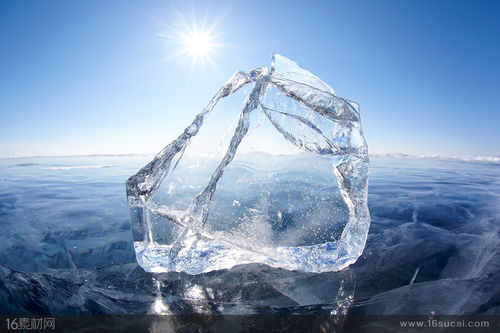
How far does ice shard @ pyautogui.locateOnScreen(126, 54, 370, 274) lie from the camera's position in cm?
271

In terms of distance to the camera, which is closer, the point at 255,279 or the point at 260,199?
the point at 255,279

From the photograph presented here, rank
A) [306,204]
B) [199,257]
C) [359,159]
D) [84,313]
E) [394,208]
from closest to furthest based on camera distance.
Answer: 1. [84,313]
2. [199,257]
3. [359,159]
4. [306,204]
5. [394,208]

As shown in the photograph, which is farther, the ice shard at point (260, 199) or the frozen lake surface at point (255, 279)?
the ice shard at point (260, 199)

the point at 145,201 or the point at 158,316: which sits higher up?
the point at 145,201

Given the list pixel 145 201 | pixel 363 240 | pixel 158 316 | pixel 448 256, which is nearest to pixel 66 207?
pixel 145 201

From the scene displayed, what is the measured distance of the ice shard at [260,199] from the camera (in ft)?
8.88

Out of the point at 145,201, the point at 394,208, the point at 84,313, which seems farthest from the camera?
the point at 394,208

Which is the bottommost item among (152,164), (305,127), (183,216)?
(183,216)

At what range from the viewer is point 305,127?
147 inches

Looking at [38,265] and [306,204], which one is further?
[306,204]

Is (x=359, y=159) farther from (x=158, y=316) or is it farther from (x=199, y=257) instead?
(x=158, y=316)

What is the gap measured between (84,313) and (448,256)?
368 centimetres

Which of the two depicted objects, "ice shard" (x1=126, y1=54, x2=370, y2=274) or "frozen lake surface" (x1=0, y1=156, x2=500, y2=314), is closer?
"frozen lake surface" (x1=0, y1=156, x2=500, y2=314)

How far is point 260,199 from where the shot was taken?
4723mm
